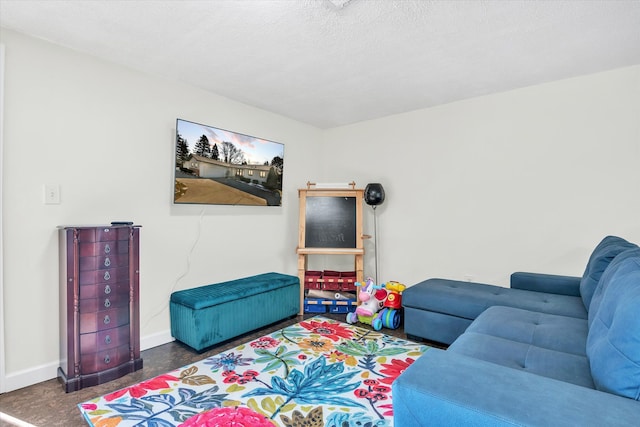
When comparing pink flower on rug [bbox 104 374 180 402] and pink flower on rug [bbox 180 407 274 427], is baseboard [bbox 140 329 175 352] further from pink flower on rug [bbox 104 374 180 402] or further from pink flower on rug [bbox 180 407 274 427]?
pink flower on rug [bbox 180 407 274 427]

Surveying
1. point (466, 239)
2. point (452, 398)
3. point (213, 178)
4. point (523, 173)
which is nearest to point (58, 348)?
point (213, 178)

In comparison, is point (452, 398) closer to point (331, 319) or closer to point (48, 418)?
point (48, 418)

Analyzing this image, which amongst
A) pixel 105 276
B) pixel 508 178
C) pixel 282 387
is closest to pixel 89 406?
pixel 105 276

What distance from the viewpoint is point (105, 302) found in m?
2.25

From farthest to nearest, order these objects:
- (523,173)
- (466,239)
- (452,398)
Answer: (466,239)
(523,173)
(452,398)

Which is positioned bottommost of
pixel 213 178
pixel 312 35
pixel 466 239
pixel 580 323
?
pixel 580 323

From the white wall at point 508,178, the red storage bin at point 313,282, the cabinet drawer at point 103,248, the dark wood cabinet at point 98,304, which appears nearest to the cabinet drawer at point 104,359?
the dark wood cabinet at point 98,304

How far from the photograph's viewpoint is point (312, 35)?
2.19m

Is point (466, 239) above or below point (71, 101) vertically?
below

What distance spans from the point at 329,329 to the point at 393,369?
36.3 inches

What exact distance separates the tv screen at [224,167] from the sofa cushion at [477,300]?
6.15ft

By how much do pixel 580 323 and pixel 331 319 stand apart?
84.4 inches

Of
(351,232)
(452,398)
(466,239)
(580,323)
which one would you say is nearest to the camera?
(452,398)

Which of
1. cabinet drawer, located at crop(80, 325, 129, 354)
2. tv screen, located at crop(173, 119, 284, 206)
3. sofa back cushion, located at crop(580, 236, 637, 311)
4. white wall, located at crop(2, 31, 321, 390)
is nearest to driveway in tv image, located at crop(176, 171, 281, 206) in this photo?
tv screen, located at crop(173, 119, 284, 206)
